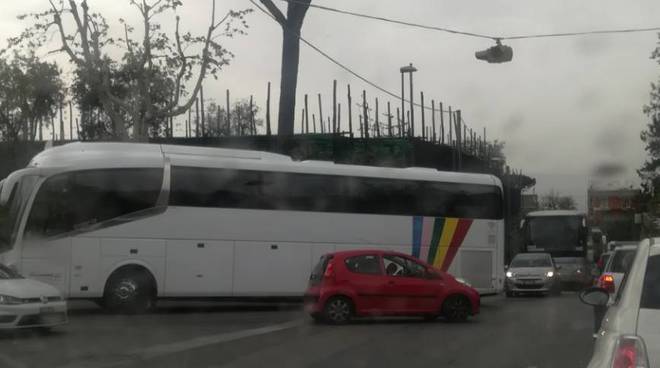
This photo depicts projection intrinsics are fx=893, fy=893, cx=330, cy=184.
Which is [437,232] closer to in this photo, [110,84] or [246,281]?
[246,281]

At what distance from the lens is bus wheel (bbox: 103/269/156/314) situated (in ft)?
63.0

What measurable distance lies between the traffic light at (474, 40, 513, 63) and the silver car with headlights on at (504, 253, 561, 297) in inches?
513

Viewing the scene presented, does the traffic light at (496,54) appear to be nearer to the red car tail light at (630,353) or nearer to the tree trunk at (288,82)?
the tree trunk at (288,82)

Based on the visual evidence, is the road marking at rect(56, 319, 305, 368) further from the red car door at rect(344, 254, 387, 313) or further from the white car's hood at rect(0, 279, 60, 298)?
the white car's hood at rect(0, 279, 60, 298)

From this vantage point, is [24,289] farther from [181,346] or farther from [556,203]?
[556,203]

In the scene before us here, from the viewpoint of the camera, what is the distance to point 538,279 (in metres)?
30.4

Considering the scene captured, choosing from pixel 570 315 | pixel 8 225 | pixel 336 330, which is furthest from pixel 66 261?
pixel 570 315

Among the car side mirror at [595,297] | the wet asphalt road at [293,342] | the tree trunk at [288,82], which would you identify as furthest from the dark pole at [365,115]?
the car side mirror at [595,297]

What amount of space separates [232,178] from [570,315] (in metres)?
8.31

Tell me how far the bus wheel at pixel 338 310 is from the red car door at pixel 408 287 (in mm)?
775

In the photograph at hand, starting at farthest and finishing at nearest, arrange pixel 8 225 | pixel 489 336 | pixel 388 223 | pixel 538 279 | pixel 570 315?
pixel 538 279 < pixel 388 223 < pixel 570 315 < pixel 8 225 < pixel 489 336

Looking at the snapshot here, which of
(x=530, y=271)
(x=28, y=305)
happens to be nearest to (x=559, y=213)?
(x=530, y=271)

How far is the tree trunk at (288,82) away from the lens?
27.6 meters

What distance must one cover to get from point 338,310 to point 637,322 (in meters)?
12.0
